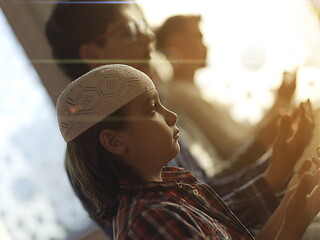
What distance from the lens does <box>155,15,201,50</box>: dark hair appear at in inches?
50.1

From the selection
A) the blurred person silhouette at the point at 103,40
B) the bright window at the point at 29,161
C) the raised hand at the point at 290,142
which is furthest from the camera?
the bright window at the point at 29,161

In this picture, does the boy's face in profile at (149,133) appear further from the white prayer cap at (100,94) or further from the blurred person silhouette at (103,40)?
the blurred person silhouette at (103,40)

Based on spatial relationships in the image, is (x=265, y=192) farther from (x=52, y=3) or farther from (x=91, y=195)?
(x=52, y=3)

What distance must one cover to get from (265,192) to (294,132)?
0.11 metres

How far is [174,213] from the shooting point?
0.49m

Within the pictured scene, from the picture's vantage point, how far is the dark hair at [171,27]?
1.27 metres

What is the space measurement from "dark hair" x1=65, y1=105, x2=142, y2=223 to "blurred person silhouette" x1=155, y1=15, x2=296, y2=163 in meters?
0.73

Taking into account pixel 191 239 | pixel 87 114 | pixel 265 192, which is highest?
pixel 87 114

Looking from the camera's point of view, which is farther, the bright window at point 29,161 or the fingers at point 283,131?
the bright window at point 29,161

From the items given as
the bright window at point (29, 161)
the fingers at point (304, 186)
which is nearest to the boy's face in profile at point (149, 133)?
the fingers at point (304, 186)

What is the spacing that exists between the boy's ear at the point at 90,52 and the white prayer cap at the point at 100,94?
29 centimetres

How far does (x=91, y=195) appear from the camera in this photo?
57 cm

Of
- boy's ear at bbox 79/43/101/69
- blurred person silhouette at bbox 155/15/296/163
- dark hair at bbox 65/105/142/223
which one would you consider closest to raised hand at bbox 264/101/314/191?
dark hair at bbox 65/105/142/223

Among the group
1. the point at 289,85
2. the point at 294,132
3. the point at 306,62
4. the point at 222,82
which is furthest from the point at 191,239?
the point at 222,82
